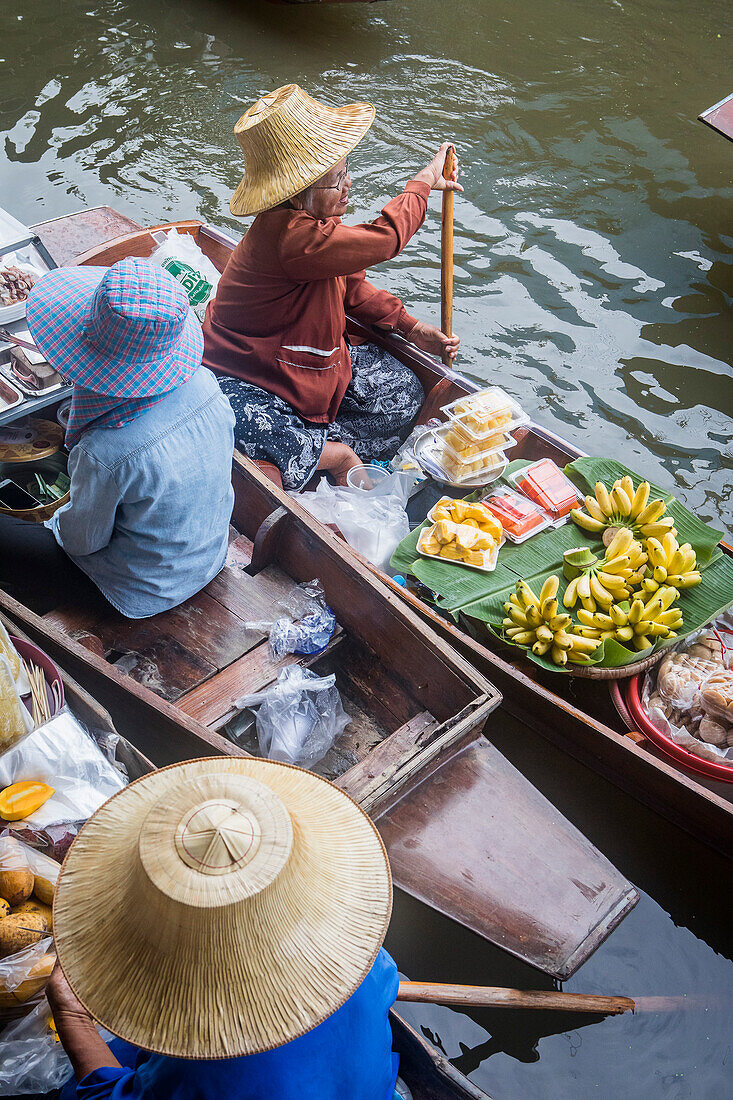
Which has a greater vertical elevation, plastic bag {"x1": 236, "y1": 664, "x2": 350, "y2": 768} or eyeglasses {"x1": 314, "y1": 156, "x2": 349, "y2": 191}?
eyeglasses {"x1": 314, "y1": 156, "x2": 349, "y2": 191}

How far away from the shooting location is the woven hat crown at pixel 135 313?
2.04 metres

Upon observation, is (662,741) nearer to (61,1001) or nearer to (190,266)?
(61,1001)

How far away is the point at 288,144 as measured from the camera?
301 centimetres

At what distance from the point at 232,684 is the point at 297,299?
1.70m

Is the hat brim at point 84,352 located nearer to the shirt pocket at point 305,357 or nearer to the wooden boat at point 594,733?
the wooden boat at point 594,733

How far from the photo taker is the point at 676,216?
19.6 feet

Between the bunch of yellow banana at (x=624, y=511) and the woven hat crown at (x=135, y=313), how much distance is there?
199 cm

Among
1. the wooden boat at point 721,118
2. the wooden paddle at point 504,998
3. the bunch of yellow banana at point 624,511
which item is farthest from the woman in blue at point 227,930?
the wooden boat at point 721,118

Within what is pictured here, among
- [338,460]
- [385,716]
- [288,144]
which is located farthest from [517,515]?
[288,144]

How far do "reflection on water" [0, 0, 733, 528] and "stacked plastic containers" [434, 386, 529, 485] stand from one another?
1.21 m

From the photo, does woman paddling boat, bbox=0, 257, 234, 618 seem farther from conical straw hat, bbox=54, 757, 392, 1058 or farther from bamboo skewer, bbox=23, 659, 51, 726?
conical straw hat, bbox=54, 757, 392, 1058

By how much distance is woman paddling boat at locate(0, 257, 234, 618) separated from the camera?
212 cm

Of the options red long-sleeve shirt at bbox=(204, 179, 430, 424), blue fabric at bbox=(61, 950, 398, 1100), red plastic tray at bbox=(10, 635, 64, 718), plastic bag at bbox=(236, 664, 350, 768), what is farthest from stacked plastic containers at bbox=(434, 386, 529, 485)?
blue fabric at bbox=(61, 950, 398, 1100)

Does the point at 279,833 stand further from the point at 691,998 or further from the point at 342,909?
the point at 691,998
